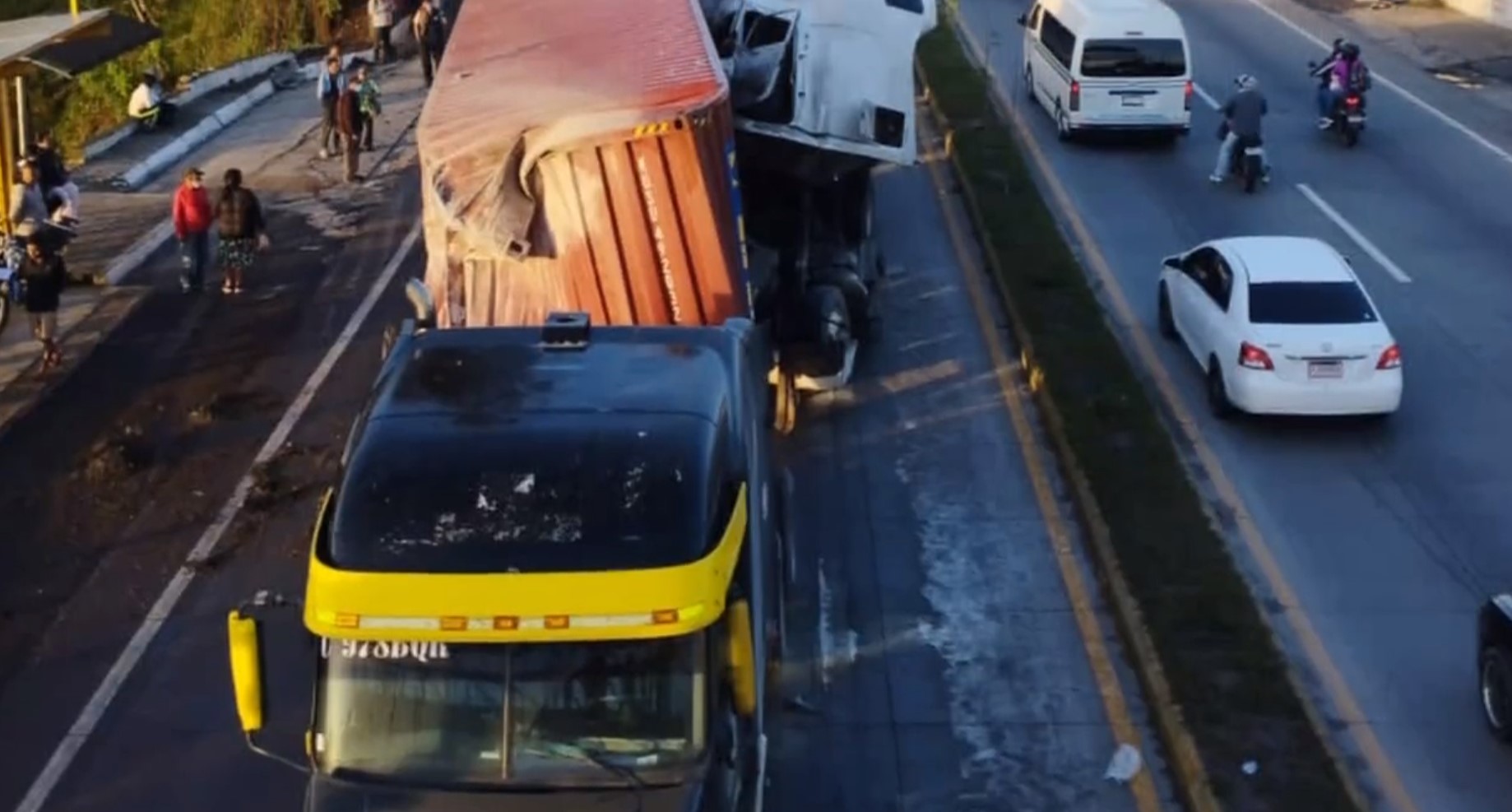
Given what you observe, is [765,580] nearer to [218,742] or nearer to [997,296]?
[218,742]

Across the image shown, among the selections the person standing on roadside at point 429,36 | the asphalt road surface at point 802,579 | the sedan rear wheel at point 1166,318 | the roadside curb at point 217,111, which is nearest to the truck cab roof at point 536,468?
the asphalt road surface at point 802,579

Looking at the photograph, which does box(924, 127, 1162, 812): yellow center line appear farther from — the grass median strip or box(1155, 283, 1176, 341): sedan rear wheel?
box(1155, 283, 1176, 341): sedan rear wheel

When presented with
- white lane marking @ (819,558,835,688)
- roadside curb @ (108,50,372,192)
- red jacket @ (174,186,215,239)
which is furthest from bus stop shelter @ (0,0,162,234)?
white lane marking @ (819,558,835,688)

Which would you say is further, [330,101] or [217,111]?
[217,111]

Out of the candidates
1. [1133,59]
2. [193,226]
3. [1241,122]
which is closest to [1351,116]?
Answer: [1133,59]

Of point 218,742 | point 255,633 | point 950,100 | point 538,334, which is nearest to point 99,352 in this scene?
point 218,742

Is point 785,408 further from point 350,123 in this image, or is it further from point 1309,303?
point 350,123
